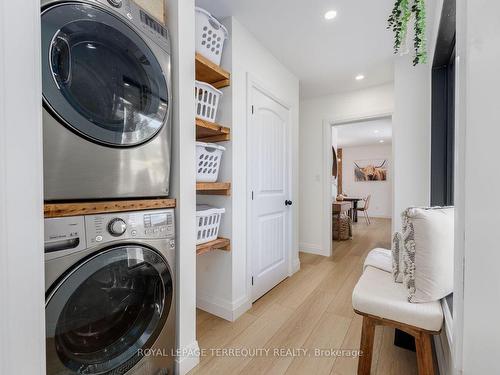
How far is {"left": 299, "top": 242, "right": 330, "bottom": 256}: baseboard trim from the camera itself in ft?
11.6

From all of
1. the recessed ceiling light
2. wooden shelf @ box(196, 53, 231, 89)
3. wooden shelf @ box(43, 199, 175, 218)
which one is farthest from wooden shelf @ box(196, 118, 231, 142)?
the recessed ceiling light

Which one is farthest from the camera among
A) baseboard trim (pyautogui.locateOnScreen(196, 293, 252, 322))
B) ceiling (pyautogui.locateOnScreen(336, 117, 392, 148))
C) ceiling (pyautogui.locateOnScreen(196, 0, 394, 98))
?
ceiling (pyautogui.locateOnScreen(336, 117, 392, 148))

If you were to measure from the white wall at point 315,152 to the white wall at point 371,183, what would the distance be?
5064 millimetres

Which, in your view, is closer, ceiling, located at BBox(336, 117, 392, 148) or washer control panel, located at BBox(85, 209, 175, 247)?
washer control panel, located at BBox(85, 209, 175, 247)

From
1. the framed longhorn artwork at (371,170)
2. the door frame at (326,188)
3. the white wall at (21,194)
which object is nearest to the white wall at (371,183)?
the framed longhorn artwork at (371,170)

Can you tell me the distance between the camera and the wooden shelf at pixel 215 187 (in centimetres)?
160

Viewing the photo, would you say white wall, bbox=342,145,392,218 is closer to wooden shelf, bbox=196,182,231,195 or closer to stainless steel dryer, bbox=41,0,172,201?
wooden shelf, bbox=196,182,231,195

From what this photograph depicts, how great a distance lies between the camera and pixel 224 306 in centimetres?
192

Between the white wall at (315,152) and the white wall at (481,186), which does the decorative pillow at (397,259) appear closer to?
the white wall at (481,186)

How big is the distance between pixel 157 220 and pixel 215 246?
0.72 m

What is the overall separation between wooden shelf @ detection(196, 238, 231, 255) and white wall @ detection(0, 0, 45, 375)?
1002mm

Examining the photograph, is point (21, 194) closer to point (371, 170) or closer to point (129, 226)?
point (129, 226)

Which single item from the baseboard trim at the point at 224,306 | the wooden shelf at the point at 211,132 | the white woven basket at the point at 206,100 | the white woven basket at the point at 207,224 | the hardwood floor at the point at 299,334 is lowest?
the hardwood floor at the point at 299,334

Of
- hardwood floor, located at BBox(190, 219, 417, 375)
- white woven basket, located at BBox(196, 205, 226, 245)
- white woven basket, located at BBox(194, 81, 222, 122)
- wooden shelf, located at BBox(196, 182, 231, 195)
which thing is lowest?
hardwood floor, located at BBox(190, 219, 417, 375)
